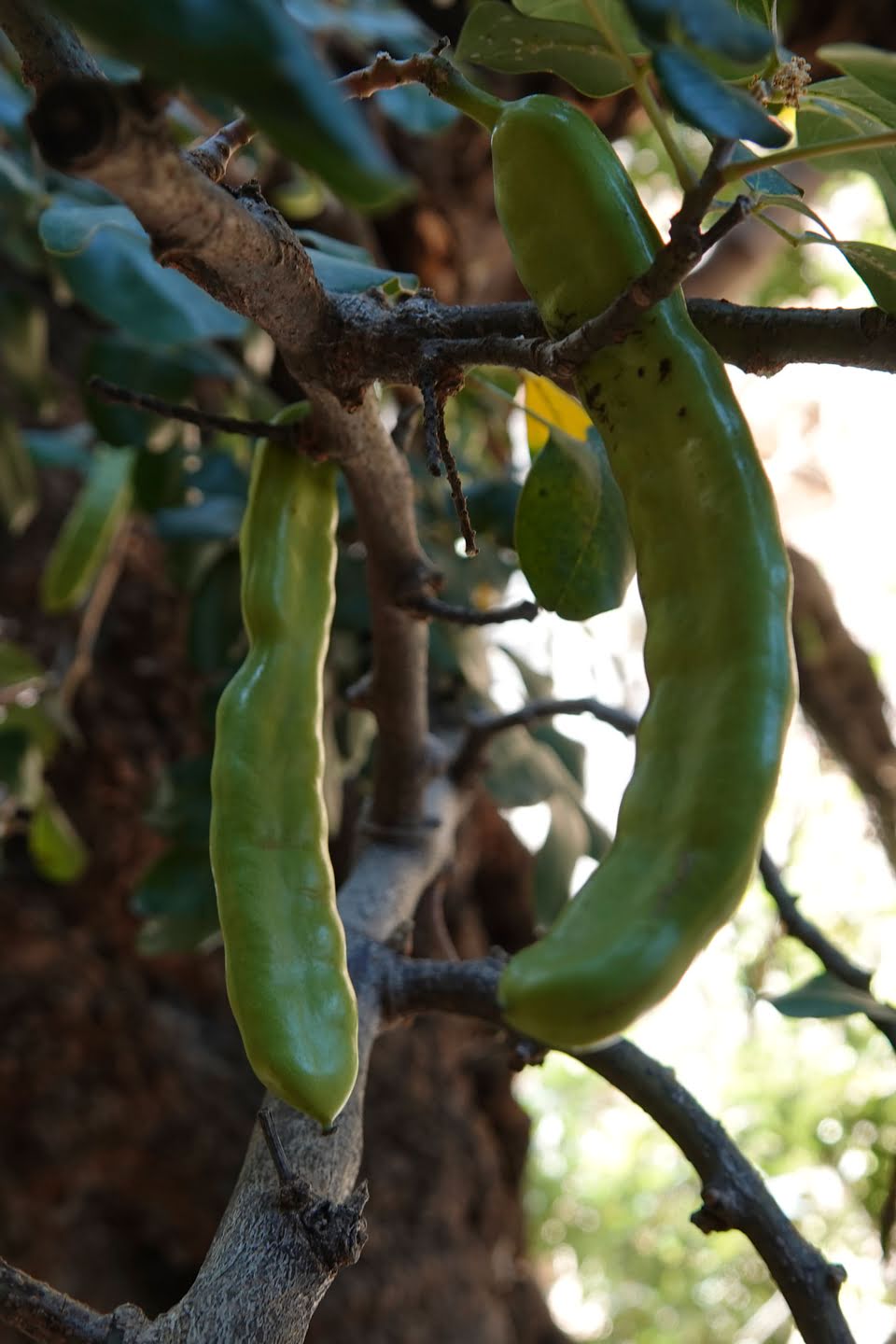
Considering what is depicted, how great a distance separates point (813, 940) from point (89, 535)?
2.39ft

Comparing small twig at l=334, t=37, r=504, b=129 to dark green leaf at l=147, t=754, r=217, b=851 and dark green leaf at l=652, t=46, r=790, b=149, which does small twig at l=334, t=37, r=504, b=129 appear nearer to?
dark green leaf at l=652, t=46, r=790, b=149

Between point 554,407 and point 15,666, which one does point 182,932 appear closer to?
point 15,666

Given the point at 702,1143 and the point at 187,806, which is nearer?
the point at 702,1143

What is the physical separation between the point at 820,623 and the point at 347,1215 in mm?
1410

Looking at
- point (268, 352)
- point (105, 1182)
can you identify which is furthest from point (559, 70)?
point (105, 1182)

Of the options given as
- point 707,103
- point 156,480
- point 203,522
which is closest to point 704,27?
point 707,103

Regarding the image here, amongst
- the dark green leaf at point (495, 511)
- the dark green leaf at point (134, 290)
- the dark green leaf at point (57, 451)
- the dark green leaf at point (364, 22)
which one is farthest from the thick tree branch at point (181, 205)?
the dark green leaf at point (57, 451)

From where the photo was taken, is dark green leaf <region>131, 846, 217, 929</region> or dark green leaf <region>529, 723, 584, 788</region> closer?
dark green leaf <region>131, 846, 217, 929</region>

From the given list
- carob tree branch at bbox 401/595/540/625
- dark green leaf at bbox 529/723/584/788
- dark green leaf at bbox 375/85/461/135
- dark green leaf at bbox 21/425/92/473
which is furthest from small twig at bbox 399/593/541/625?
dark green leaf at bbox 21/425/92/473

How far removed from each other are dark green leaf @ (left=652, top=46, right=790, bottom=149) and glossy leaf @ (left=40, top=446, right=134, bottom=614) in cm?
85

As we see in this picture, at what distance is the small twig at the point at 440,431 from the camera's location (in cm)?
40

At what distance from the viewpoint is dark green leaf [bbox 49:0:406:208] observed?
0.21m

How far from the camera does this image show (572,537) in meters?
0.53

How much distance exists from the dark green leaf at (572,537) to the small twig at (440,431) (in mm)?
92
